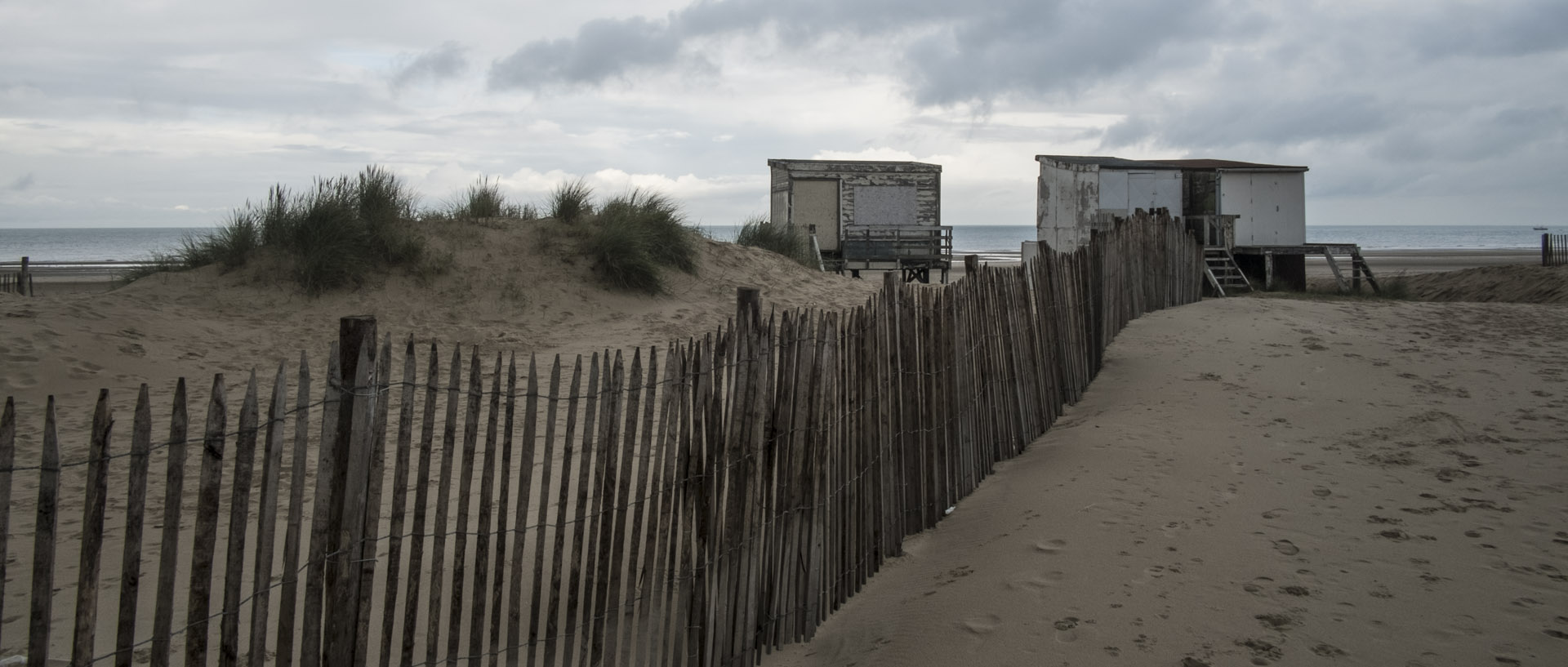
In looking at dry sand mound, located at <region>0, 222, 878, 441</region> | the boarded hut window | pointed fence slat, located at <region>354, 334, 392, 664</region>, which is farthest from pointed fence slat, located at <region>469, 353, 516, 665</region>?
the boarded hut window

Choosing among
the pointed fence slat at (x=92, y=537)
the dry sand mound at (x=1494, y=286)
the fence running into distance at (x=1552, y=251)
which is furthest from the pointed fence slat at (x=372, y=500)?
the fence running into distance at (x=1552, y=251)

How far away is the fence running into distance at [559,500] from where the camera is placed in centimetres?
215

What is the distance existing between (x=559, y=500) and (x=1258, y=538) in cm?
295

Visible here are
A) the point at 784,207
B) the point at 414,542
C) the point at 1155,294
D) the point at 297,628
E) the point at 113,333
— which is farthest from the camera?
the point at 784,207

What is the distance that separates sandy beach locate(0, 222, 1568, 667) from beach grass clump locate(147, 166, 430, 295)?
332 mm

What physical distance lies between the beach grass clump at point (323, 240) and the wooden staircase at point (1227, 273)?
12.0 m

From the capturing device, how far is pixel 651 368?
3119mm

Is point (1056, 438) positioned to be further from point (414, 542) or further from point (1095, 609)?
point (414, 542)

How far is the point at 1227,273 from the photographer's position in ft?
57.6

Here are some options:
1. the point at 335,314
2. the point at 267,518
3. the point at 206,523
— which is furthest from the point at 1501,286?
the point at 206,523

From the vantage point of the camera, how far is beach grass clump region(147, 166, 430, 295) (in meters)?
11.4

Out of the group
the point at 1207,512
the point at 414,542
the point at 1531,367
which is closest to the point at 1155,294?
the point at 1531,367

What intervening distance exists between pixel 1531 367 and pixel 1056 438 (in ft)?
14.1

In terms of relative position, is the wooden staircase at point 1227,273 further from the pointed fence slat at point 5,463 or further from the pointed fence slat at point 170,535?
the pointed fence slat at point 5,463
